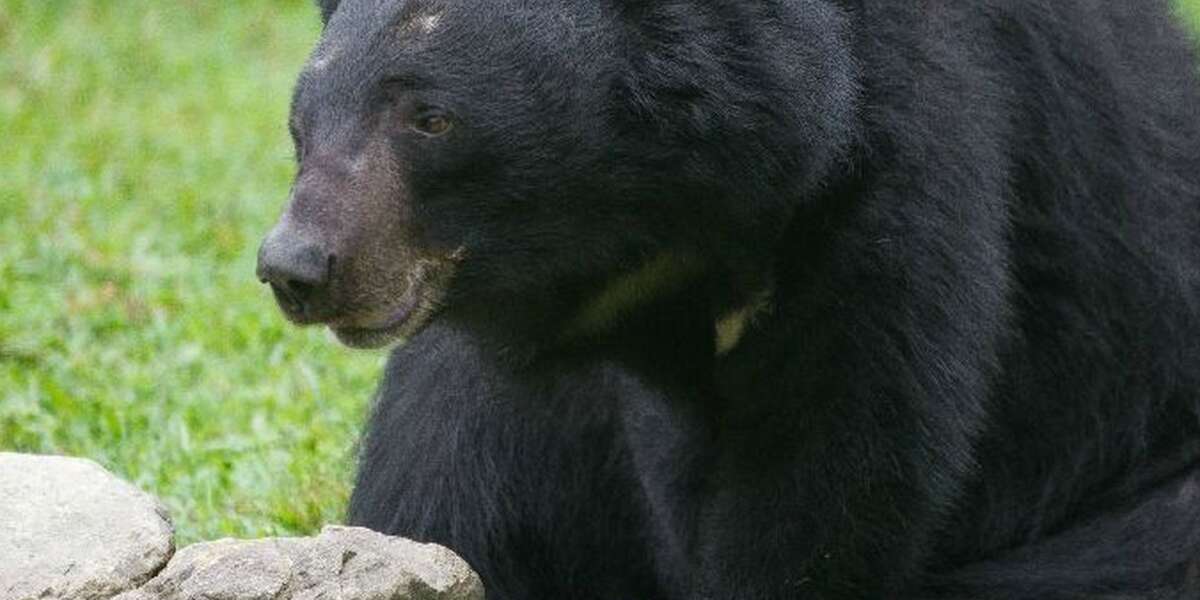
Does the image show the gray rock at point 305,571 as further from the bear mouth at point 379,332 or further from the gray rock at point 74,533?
the bear mouth at point 379,332

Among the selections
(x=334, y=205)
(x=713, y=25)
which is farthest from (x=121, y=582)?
(x=713, y=25)

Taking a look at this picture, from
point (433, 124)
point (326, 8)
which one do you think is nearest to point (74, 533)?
point (433, 124)

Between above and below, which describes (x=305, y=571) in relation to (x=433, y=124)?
below

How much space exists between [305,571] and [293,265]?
633 mm

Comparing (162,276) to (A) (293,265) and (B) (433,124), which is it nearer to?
(B) (433,124)

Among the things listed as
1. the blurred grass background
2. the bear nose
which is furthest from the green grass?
the bear nose

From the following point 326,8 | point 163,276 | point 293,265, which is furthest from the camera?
point 163,276

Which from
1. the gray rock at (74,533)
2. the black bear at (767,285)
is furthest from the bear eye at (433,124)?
the gray rock at (74,533)

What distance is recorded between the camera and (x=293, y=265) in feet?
13.9

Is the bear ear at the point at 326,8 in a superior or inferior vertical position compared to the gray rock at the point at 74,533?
superior

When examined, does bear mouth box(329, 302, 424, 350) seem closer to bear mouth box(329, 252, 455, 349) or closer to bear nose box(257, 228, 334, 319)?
bear mouth box(329, 252, 455, 349)

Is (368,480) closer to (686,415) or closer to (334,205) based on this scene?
(686,415)

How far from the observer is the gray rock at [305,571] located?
4.38m

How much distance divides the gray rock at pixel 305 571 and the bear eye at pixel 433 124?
2.76 ft
